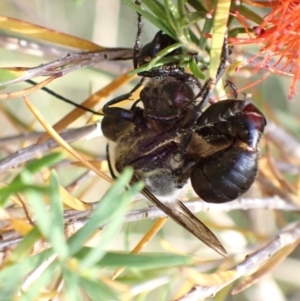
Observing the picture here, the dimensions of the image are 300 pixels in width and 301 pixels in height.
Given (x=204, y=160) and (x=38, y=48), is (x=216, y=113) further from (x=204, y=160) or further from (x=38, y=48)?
(x=38, y=48)

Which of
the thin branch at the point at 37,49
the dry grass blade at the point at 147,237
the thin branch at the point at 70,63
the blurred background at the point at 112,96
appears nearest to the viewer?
the thin branch at the point at 70,63

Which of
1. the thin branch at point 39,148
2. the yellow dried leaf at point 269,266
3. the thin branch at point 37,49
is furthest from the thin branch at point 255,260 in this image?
the thin branch at point 37,49

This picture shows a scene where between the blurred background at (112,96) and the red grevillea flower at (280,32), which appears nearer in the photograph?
the red grevillea flower at (280,32)

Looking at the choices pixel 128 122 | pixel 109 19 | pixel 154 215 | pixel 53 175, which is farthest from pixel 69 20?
pixel 53 175

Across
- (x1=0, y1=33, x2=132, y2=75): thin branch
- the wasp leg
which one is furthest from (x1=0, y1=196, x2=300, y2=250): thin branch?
(x1=0, y1=33, x2=132, y2=75): thin branch

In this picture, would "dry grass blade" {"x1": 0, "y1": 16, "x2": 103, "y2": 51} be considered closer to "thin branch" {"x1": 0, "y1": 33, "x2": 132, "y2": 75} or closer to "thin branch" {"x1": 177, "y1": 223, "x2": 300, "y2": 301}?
"thin branch" {"x1": 0, "y1": 33, "x2": 132, "y2": 75}

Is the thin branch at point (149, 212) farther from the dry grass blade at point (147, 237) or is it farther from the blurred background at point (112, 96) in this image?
the blurred background at point (112, 96)

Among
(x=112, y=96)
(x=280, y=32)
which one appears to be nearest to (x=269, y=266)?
(x=280, y=32)
